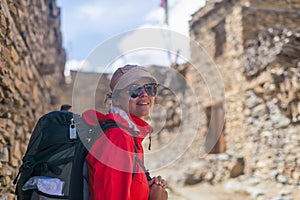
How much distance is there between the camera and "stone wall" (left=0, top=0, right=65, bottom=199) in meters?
2.71

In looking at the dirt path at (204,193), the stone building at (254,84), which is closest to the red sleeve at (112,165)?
the stone building at (254,84)

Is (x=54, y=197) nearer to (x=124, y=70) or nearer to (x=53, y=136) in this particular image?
(x=53, y=136)

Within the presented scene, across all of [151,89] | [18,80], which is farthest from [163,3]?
[151,89]

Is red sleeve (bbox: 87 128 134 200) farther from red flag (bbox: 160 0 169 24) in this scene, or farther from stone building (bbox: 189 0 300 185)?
red flag (bbox: 160 0 169 24)

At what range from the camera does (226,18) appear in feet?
33.8

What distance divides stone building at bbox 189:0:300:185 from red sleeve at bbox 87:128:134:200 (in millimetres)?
3542

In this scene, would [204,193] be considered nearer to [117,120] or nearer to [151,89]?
[151,89]

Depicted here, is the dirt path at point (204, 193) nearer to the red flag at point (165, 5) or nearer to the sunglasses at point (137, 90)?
the sunglasses at point (137, 90)

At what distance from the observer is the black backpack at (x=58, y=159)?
53.9 inches

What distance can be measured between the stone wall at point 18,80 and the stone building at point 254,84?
7.87 feet

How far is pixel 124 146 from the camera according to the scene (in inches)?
51.0

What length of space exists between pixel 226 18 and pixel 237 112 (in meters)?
3.04

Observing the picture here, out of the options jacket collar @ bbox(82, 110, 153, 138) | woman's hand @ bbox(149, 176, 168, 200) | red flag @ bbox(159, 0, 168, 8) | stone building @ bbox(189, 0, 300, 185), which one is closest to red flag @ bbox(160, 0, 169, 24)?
red flag @ bbox(159, 0, 168, 8)

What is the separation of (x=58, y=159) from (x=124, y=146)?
407 mm
